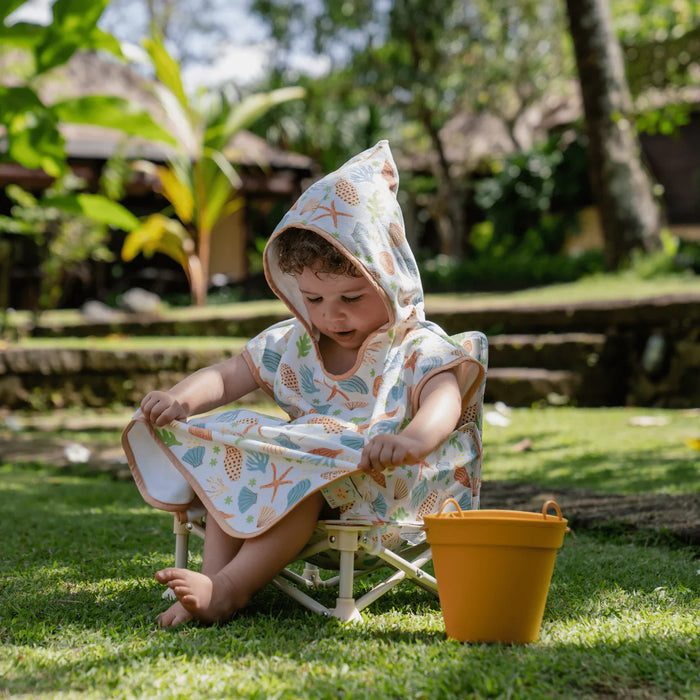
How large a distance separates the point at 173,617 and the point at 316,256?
34.8 inches

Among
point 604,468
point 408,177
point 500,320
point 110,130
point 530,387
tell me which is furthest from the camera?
point 408,177

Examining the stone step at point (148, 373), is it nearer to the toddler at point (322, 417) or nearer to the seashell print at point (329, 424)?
the toddler at point (322, 417)

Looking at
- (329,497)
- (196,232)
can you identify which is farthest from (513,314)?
(196,232)

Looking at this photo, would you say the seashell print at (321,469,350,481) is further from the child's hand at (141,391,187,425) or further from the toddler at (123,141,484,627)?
the child's hand at (141,391,187,425)

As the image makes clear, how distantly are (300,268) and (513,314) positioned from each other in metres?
4.54

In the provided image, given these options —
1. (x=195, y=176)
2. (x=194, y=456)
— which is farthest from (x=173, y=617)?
(x=195, y=176)

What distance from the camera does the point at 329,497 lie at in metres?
1.91

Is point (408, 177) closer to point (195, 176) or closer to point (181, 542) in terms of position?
point (195, 176)

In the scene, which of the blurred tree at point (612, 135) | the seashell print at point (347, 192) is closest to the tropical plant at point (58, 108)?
the seashell print at point (347, 192)

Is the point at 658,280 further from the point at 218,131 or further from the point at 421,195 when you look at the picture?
the point at 421,195

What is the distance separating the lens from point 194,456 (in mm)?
2021

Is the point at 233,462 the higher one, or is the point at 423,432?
the point at 423,432

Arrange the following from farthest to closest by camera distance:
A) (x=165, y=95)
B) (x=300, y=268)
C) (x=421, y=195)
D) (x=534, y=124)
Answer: (x=534, y=124) < (x=421, y=195) < (x=165, y=95) < (x=300, y=268)

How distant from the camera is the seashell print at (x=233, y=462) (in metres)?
1.95
